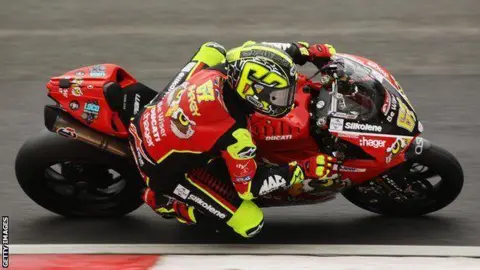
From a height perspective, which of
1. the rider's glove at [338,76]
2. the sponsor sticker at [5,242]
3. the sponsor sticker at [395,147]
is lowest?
the sponsor sticker at [5,242]

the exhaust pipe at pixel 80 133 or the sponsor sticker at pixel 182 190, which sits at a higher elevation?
the exhaust pipe at pixel 80 133

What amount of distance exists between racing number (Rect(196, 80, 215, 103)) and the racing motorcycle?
13.3 inches

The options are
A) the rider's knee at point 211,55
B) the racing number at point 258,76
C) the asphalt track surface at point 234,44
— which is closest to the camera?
the racing number at point 258,76

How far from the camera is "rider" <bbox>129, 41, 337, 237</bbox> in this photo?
6.01 metres

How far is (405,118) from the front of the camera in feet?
20.9

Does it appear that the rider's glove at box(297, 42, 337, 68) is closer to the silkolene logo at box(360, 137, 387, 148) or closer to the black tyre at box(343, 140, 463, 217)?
the silkolene logo at box(360, 137, 387, 148)

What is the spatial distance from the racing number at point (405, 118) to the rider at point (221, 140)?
454 millimetres

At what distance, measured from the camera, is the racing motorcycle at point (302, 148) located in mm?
6316

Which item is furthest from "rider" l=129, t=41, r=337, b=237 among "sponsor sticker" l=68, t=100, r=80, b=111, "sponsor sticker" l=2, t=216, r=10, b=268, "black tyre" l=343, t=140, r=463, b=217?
"sponsor sticker" l=2, t=216, r=10, b=268

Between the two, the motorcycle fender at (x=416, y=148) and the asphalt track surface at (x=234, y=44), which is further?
the asphalt track surface at (x=234, y=44)

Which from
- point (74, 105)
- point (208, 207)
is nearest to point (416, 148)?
point (208, 207)

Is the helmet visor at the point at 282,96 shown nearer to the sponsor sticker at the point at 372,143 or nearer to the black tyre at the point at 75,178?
the sponsor sticker at the point at 372,143

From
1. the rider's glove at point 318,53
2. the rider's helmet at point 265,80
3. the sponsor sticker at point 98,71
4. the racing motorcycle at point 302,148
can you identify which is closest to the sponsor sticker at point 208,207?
the racing motorcycle at point 302,148

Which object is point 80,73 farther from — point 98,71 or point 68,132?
point 68,132
